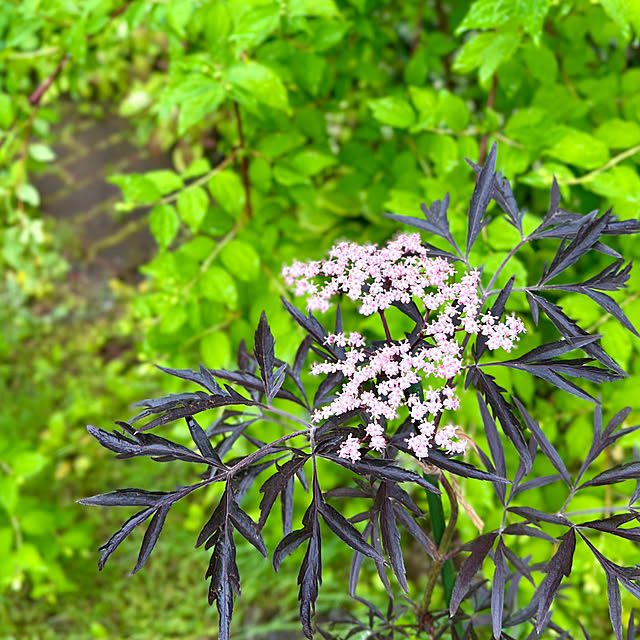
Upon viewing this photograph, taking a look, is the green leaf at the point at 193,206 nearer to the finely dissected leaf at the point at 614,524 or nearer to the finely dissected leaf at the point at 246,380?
the finely dissected leaf at the point at 246,380

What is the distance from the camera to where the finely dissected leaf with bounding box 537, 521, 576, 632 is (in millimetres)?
505

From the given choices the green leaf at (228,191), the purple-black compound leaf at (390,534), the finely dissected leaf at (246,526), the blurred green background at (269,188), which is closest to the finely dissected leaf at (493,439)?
the purple-black compound leaf at (390,534)

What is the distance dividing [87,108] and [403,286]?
8.14ft

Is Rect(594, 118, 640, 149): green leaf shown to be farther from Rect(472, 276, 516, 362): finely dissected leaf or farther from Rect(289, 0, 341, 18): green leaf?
Rect(472, 276, 516, 362): finely dissected leaf

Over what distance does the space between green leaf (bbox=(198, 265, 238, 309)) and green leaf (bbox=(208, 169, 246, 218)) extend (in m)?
0.12

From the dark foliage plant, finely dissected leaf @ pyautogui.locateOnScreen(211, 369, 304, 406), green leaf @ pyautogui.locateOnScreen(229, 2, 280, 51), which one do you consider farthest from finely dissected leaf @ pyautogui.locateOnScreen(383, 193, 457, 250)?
green leaf @ pyautogui.locateOnScreen(229, 2, 280, 51)

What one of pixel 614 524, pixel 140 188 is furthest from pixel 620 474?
pixel 140 188

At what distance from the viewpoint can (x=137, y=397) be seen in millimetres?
2023

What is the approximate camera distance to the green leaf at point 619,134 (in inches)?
38.9

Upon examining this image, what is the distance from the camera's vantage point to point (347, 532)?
48 cm

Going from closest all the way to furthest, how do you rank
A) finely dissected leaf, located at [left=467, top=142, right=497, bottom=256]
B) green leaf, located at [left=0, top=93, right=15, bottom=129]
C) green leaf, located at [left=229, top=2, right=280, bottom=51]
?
1. finely dissected leaf, located at [left=467, top=142, right=497, bottom=256]
2. green leaf, located at [left=229, top=2, right=280, bottom=51]
3. green leaf, located at [left=0, top=93, right=15, bottom=129]

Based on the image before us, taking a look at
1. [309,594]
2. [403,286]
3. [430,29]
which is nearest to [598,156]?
[403,286]

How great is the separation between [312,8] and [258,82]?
0.52ft

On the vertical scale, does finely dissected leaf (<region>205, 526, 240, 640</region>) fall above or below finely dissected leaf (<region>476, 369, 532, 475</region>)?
below
